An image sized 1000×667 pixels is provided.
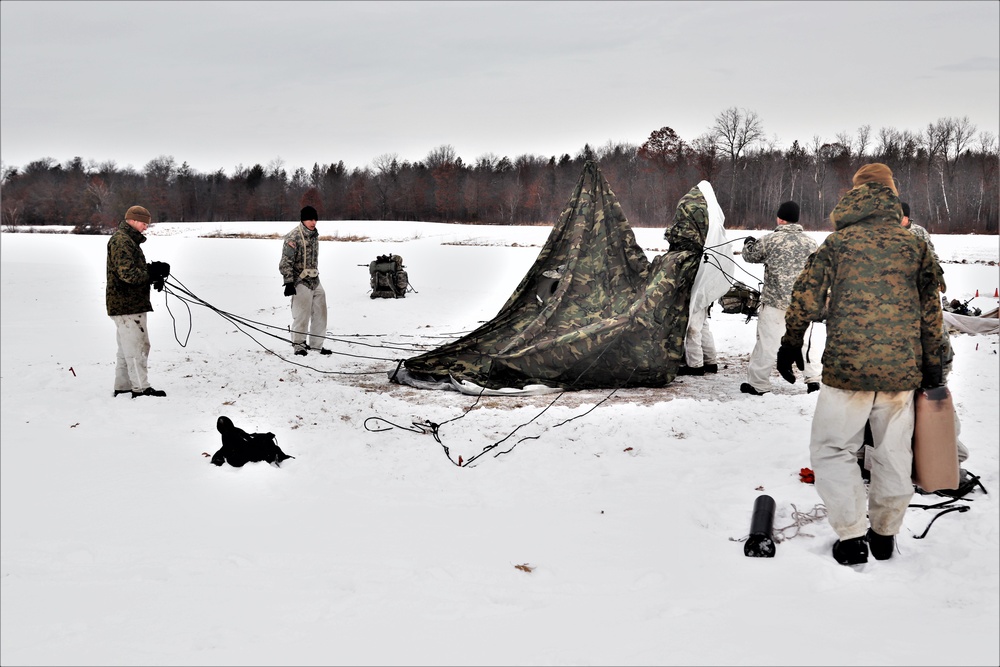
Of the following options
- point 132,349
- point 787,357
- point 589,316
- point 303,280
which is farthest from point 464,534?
point 303,280

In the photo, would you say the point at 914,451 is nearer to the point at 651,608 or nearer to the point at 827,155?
the point at 651,608

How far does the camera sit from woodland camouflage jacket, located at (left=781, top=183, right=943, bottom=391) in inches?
141

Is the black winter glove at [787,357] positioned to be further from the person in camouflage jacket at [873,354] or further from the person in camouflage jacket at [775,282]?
Answer: the person in camouflage jacket at [775,282]

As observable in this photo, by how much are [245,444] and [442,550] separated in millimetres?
2081

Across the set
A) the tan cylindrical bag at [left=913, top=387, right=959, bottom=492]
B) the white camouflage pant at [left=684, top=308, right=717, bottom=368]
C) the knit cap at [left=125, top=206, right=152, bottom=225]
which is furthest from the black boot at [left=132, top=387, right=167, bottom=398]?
the tan cylindrical bag at [left=913, top=387, right=959, bottom=492]

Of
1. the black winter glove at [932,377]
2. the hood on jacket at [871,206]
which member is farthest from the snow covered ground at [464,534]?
the hood on jacket at [871,206]

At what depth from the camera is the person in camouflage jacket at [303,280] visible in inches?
358

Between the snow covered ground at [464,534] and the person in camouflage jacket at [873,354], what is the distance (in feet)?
0.94

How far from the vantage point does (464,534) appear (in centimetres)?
411

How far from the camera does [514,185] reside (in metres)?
49.4

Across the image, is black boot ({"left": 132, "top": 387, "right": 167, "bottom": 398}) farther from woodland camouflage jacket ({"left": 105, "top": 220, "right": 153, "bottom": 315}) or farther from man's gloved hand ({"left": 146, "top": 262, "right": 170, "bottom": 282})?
man's gloved hand ({"left": 146, "top": 262, "right": 170, "bottom": 282})

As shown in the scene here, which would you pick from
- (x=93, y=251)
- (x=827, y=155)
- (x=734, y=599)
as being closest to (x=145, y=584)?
(x=734, y=599)

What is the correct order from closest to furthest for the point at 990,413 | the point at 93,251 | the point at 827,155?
the point at 990,413 < the point at 93,251 < the point at 827,155

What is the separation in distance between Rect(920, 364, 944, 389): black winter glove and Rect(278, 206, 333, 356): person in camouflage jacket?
671cm
